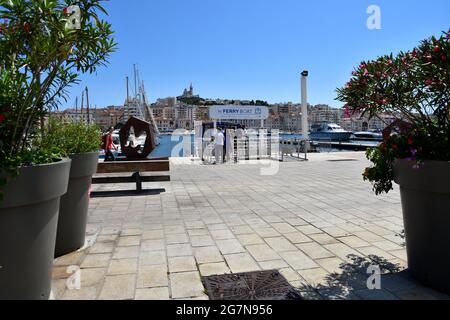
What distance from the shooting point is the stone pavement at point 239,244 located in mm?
2918

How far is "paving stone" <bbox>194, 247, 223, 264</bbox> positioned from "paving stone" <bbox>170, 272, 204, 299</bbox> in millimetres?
362

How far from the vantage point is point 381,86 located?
2871 mm

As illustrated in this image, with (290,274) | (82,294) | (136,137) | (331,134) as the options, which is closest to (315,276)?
(290,274)

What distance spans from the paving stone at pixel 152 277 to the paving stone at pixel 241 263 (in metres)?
0.65

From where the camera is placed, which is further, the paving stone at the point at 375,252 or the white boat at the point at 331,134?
the white boat at the point at 331,134

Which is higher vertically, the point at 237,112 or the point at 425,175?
the point at 237,112

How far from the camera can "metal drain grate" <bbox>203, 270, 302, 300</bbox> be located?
2.73 meters

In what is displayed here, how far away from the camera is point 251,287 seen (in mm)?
2902

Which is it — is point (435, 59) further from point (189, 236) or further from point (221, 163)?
point (221, 163)

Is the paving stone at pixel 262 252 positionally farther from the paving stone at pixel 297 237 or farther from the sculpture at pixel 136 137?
the sculpture at pixel 136 137

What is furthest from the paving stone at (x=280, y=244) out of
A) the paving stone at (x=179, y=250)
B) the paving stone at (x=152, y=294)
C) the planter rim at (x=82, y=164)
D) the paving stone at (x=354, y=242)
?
the planter rim at (x=82, y=164)

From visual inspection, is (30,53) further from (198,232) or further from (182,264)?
(198,232)

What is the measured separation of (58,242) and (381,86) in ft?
11.5

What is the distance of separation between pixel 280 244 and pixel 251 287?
119 cm
